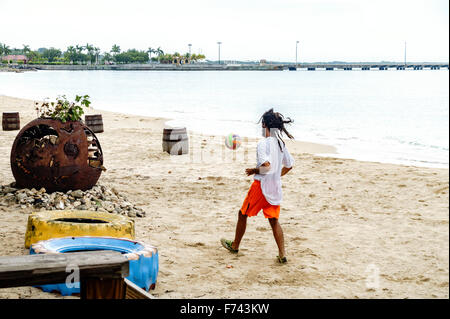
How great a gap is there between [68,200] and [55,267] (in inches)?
199

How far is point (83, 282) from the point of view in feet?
8.50

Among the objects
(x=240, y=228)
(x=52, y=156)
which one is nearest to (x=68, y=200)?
(x=52, y=156)

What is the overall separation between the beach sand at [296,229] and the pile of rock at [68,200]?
0.59 ft

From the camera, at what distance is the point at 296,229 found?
7.12 metres

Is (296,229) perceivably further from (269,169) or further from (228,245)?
(269,169)

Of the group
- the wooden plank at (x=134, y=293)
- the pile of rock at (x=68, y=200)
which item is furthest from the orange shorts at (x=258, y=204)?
the wooden plank at (x=134, y=293)

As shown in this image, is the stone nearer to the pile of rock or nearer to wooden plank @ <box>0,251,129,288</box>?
the pile of rock

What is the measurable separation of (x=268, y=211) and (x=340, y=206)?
133 inches

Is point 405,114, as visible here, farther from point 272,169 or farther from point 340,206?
point 272,169

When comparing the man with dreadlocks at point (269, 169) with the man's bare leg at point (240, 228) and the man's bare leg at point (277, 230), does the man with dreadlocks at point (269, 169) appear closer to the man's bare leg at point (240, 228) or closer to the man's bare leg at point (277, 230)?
the man's bare leg at point (277, 230)

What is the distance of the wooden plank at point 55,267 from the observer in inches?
94.1

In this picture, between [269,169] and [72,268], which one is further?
[269,169]

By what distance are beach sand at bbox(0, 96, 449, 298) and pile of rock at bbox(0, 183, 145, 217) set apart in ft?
0.59

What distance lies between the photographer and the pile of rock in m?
7.17
